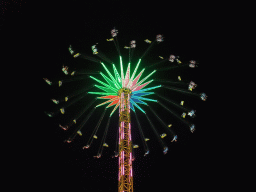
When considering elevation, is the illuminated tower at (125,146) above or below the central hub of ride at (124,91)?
below

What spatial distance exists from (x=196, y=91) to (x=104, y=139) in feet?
39.1

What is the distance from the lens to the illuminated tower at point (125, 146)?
2166cm

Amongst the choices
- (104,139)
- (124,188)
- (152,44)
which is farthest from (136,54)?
(124,188)

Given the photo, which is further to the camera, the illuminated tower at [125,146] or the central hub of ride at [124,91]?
the central hub of ride at [124,91]

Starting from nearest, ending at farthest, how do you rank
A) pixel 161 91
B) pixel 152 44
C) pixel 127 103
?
pixel 127 103
pixel 152 44
pixel 161 91

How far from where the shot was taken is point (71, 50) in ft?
87.0

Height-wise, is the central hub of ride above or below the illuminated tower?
above

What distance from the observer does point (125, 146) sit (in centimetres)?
2361

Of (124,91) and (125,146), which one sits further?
(124,91)

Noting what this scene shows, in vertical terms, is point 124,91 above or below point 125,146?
above

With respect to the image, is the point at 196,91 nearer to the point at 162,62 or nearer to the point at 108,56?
the point at 162,62

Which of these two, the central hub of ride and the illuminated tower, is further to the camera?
the central hub of ride

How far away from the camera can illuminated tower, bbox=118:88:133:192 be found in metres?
21.7

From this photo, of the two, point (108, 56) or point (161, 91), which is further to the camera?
point (161, 91)
